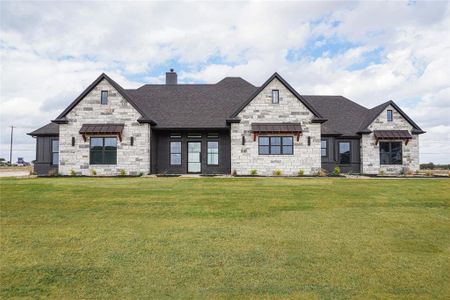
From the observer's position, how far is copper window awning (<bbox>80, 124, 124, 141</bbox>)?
2198 centimetres

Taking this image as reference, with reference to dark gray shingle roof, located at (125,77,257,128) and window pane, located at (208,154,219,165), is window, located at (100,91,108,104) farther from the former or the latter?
window pane, located at (208,154,219,165)

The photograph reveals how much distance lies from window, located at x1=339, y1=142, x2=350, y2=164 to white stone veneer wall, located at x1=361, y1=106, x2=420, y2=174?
1.31 meters

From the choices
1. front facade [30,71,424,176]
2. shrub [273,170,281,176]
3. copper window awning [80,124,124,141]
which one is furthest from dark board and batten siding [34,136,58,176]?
shrub [273,170,281,176]

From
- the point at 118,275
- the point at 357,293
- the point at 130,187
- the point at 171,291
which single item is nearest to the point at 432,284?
the point at 357,293

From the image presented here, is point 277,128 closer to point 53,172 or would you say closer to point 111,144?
point 111,144

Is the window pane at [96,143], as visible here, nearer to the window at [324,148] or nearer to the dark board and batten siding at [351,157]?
the window at [324,148]

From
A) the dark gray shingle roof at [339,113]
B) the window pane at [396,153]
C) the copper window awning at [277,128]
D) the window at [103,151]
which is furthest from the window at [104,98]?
the window pane at [396,153]

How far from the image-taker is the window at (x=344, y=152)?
89.1 feet

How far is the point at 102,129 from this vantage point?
72.4ft

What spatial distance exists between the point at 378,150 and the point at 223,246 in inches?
893

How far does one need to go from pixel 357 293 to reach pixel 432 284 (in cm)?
150

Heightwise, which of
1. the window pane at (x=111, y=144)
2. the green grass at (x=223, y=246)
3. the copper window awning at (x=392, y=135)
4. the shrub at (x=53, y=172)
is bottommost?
the green grass at (x=223, y=246)

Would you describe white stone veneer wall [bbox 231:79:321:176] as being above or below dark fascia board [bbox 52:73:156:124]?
below

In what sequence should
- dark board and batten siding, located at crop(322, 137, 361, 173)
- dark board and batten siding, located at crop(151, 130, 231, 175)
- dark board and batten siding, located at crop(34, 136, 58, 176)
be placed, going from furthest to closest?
1. dark board and batten siding, located at crop(322, 137, 361, 173)
2. dark board and batten siding, located at crop(34, 136, 58, 176)
3. dark board and batten siding, located at crop(151, 130, 231, 175)
